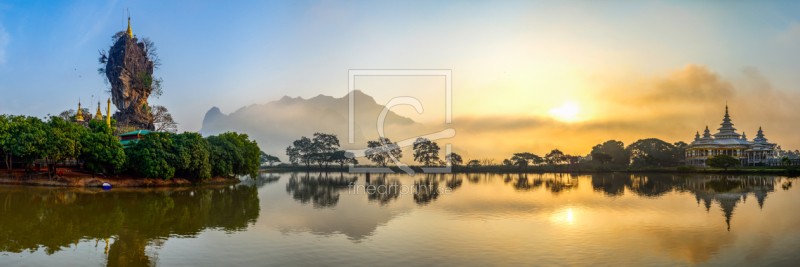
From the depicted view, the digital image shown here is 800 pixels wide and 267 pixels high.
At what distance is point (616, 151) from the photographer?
82.9 m

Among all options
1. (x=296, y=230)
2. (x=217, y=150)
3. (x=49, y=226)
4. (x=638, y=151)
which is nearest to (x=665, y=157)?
(x=638, y=151)

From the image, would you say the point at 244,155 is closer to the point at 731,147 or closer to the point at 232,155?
the point at 232,155

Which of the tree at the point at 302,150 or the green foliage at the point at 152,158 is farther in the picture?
the tree at the point at 302,150

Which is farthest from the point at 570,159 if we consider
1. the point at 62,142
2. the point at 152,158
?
the point at 62,142

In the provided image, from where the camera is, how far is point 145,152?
106ft

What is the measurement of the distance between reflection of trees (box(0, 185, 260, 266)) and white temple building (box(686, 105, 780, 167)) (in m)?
78.8

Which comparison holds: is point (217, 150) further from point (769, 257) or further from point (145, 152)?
point (769, 257)

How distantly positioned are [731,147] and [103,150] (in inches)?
3495

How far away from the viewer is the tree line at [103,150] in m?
29.4

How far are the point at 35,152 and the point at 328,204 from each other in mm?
21916

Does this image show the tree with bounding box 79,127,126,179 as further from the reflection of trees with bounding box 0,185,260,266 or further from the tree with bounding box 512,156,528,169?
the tree with bounding box 512,156,528,169

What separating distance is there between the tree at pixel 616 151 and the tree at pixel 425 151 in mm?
33897

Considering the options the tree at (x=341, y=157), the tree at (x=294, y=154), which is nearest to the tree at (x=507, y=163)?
the tree at (x=341, y=157)

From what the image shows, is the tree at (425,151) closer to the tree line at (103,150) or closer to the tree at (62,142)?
the tree line at (103,150)
